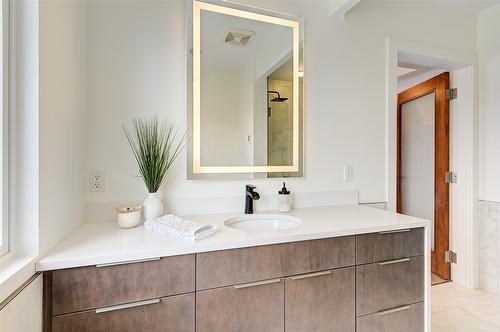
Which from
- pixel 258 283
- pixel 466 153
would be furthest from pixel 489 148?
pixel 258 283

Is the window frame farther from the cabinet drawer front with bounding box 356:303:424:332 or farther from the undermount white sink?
the cabinet drawer front with bounding box 356:303:424:332

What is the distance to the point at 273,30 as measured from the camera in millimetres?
1732

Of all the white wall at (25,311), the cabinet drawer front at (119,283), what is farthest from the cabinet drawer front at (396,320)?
the white wall at (25,311)

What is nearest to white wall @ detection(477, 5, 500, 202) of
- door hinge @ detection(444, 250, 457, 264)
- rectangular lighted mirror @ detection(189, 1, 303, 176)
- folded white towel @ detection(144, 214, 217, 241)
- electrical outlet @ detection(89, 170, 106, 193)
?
door hinge @ detection(444, 250, 457, 264)

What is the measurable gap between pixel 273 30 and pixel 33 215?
1.59 m

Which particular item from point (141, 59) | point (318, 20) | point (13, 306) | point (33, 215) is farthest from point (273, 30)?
point (13, 306)

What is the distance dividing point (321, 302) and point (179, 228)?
0.72 metres

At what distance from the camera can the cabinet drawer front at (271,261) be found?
105cm

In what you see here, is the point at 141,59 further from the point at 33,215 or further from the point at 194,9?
the point at 33,215

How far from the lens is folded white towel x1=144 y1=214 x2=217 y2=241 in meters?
1.08

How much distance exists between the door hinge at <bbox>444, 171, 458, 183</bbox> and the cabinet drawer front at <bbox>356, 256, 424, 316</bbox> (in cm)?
143

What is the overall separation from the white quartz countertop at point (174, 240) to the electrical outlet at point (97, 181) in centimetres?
18

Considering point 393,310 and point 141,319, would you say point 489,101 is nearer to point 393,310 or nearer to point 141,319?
point 393,310

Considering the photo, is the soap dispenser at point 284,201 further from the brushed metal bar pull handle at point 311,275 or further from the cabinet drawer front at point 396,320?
the cabinet drawer front at point 396,320
